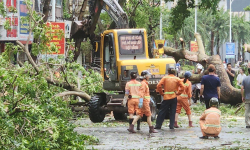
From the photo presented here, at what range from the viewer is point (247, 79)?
676 inches

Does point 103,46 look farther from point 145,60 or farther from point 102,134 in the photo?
point 102,134

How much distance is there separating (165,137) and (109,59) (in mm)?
6104

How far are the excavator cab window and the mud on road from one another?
1.75 metres

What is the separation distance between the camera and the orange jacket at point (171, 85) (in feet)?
53.6

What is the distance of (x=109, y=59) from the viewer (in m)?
20.2

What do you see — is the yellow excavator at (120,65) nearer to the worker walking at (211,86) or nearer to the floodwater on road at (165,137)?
the floodwater on road at (165,137)

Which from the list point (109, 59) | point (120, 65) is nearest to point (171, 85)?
point (120, 65)

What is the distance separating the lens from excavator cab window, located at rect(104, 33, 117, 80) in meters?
19.8

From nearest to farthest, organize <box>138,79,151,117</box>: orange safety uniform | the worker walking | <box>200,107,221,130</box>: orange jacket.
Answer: <box>200,107,221,130</box>: orange jacket < <box>138,79,151,117</box>: orange safety uniform < the worker walking

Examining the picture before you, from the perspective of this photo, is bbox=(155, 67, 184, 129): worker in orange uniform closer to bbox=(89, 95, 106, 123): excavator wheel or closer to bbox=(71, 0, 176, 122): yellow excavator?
bbox=(71, 0, 176, 122): yellow excavator

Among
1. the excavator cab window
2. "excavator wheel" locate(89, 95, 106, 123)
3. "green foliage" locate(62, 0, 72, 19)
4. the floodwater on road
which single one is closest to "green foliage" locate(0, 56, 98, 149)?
the floodwater on road

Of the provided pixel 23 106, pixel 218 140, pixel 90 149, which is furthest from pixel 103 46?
pixel 23 106

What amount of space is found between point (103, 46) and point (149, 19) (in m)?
22.7

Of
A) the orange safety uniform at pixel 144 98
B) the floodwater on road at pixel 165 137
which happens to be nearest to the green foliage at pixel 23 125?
the floodwater on road at pixel 165 137
